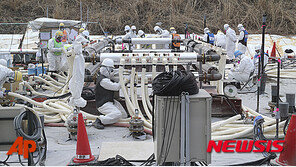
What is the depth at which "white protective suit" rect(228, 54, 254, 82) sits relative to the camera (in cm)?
1070

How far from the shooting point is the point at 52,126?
7172 mm

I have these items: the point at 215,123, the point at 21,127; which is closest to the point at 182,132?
the point at 21,127

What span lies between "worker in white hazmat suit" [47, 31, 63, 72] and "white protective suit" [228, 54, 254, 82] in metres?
5.54

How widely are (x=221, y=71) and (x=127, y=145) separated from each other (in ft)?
11.3

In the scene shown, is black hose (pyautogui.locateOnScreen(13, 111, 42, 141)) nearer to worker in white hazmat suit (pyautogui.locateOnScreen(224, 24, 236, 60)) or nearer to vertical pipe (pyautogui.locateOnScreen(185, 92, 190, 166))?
vertical pipe (pyautogui.locateOnScreen(185, 92, 190, 166))

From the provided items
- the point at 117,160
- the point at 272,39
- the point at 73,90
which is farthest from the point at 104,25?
the point at 117,160

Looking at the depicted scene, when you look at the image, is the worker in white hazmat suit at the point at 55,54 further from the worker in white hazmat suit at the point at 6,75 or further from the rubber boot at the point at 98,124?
the rubber boot at the point at 98,124

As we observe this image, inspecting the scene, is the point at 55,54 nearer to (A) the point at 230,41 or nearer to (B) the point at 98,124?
(B) the point at 98,124

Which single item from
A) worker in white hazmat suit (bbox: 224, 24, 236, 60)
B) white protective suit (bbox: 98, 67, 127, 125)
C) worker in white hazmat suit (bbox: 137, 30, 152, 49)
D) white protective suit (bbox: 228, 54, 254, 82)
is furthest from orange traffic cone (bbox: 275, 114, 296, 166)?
worker in white hazmat suit (bbox: 224, 24, 236, 60)

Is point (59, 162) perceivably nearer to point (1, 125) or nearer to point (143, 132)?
point (1, 125)

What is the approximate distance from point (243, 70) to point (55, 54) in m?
5.98

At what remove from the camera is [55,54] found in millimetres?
12672

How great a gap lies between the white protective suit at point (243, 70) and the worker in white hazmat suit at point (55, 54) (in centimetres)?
554

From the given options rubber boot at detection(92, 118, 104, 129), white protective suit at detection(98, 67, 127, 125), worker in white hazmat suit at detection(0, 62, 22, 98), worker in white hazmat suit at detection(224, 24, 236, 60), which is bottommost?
rubber boot at detection(92, 118, 104, 129)
